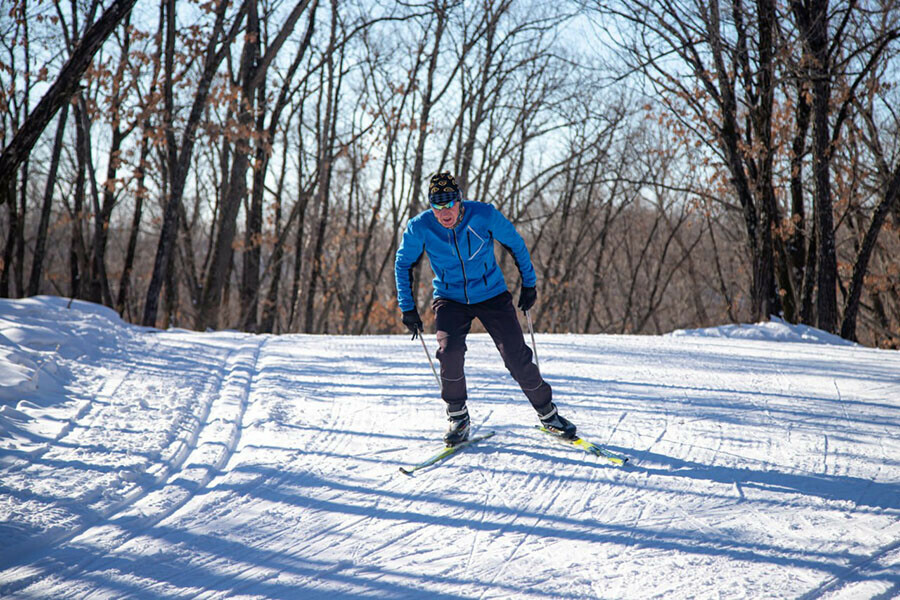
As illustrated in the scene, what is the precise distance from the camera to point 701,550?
280 centimetres

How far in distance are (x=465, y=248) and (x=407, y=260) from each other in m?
0.43

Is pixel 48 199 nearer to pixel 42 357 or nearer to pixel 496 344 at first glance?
pixel 42 357

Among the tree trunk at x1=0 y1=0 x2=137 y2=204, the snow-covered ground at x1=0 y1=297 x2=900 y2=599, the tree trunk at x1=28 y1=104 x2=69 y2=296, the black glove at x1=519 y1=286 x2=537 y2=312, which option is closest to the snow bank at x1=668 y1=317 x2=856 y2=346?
the snow-covered ground at x1=0 y1=297 x2=900 y2=599

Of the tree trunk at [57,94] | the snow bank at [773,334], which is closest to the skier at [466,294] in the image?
the tree trunk at [57,94]

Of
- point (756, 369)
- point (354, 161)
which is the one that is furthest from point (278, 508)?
point (354, 161)

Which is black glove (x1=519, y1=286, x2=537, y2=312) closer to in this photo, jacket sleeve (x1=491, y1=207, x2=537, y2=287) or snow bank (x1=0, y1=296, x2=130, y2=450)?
jacket sleeve (x1=491, y1=207, x2=537, y2=287)

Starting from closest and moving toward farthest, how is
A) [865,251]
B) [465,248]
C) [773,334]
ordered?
[465,248] < [773,334] < [865,251]

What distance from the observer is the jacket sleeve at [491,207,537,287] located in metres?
4.16

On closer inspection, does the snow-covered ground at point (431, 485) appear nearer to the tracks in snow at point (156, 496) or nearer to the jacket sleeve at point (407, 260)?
the tracks in snow at point (156, 496)

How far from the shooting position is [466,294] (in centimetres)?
420

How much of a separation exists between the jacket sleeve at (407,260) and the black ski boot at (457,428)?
0.78 m

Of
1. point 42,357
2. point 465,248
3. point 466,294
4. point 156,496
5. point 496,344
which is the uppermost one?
point 465,248

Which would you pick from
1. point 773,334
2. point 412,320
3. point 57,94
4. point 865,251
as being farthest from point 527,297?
point 865,251

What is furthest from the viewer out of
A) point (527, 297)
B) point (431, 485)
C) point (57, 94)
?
point (57, 94)
